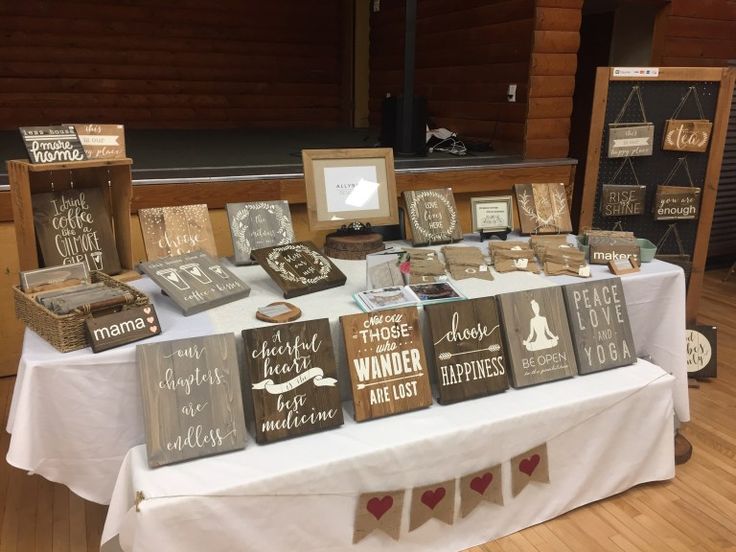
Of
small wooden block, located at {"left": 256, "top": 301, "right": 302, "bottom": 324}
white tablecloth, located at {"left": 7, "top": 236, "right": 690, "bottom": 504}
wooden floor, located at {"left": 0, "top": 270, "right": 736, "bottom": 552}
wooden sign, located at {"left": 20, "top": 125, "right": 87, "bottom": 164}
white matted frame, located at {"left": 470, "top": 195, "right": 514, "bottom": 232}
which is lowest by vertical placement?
wooden floor, located at {"left": 0, "top": 270, "right": 736, "bottom": 552}

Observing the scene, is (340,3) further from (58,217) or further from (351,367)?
(351,367)

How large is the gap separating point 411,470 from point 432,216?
1122 mm

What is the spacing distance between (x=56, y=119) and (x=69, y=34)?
701mm

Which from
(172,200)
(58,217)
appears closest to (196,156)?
(172,200)

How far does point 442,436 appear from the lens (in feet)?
5.17

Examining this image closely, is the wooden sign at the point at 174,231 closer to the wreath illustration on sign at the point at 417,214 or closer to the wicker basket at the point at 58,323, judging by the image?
the wicker basket at the point at 58,323

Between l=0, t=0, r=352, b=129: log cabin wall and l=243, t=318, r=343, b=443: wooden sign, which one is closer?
l=243, t=318, r=343, b=443: wooden sign

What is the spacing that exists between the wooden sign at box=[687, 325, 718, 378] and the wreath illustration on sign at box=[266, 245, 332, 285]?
185 centimetres

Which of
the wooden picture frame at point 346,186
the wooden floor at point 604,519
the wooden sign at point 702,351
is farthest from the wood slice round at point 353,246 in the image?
the wooden sign at point 702,351

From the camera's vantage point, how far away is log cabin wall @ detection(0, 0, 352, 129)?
498cm

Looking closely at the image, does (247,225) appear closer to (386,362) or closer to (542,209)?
(386,362)

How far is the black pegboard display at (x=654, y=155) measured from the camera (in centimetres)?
284

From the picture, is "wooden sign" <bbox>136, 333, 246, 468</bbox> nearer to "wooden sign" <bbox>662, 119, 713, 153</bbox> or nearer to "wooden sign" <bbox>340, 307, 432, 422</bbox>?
"wooden sign" <bbox>340, 307, 432, 422</bbox>

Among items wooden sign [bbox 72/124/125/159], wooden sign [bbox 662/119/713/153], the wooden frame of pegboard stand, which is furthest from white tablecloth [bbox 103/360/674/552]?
wooden sign [bbox 662/119/713/153]
